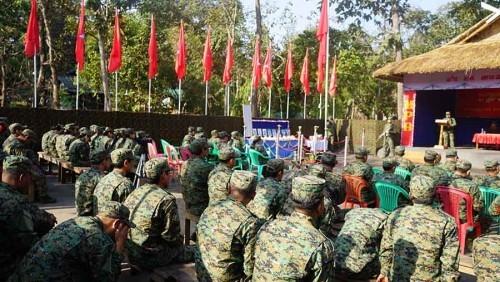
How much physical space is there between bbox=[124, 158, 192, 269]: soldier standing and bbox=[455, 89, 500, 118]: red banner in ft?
67.7

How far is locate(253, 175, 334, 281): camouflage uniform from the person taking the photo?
2.74m

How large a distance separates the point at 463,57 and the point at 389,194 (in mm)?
13959

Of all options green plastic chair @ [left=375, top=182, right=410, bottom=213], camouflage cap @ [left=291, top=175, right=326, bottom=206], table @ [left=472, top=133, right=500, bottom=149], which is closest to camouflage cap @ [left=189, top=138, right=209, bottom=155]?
green plastic chair @ [left=375, top=182, right=410, bottom=213]

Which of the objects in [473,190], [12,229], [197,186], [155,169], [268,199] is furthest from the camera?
[197,186]

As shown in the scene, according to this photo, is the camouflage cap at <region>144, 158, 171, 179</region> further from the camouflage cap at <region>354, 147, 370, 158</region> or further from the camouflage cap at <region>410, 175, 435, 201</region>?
the camouflage cap at <region>354, 147, 370, 158</region>

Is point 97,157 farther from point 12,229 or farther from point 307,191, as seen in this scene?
point 307,191

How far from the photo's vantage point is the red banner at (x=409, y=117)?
19.9m

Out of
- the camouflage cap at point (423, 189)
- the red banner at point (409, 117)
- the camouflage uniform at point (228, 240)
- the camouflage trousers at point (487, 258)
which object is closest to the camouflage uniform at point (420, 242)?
the camouflage cap at point (423, 189)

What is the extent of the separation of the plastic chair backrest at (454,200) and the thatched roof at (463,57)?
11872 mm

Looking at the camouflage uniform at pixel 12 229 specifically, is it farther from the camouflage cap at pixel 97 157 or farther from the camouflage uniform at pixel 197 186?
the camouflage uniform at pixel 197 186

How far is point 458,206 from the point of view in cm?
602

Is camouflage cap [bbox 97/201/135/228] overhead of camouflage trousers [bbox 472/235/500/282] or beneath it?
overhead

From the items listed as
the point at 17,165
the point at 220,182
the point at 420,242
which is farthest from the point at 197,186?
the point at 420,242

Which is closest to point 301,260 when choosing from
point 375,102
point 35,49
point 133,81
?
point 35,49
